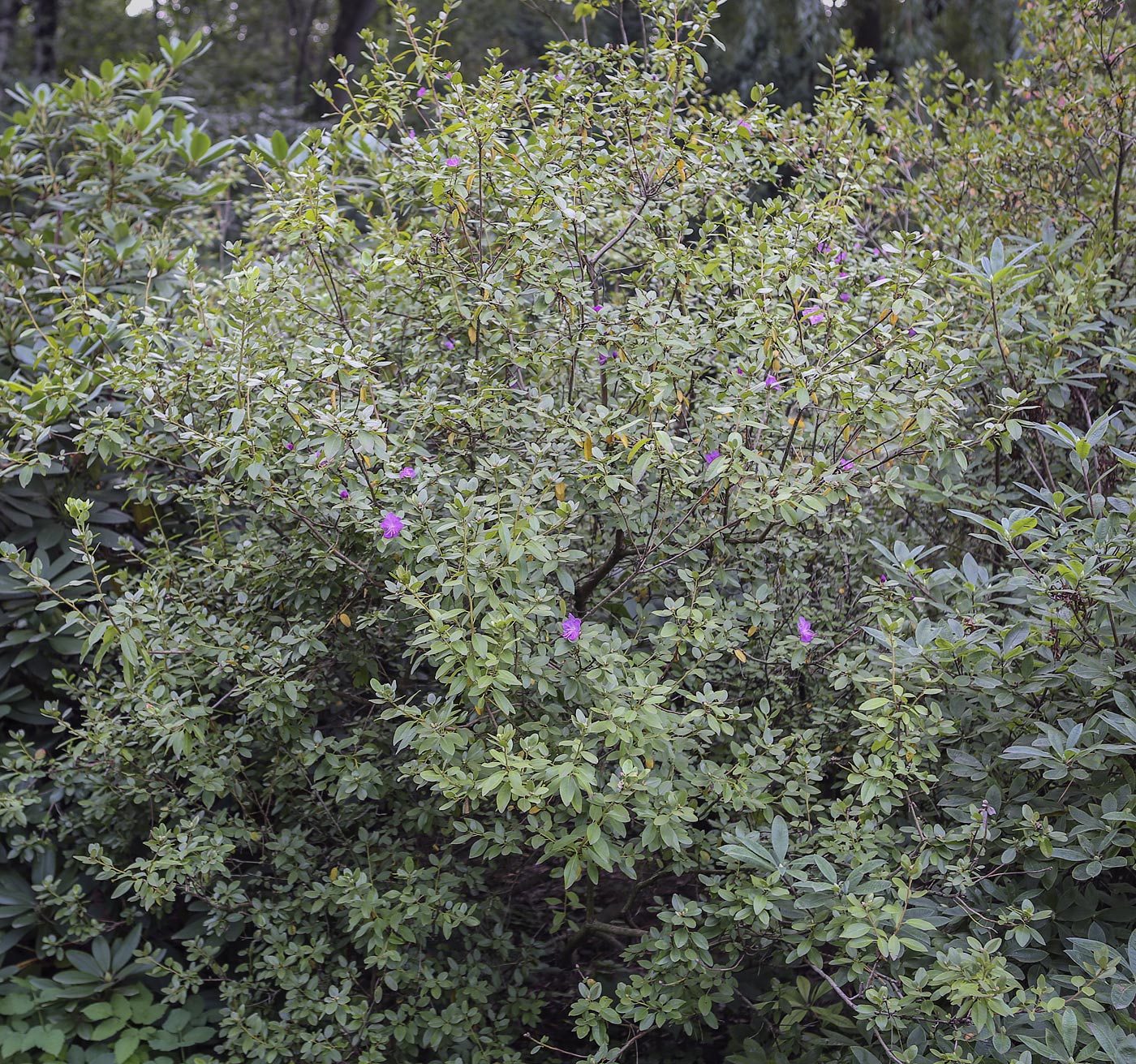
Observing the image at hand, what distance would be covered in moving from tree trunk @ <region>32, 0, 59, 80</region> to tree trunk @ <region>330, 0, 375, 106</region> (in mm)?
2968

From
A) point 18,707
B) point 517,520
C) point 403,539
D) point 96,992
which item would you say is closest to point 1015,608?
point 517,520

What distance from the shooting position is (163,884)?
2.29 m

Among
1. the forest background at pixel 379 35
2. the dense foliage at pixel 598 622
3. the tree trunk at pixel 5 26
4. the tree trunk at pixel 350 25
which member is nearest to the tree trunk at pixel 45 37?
the forest background at pixel 379 35

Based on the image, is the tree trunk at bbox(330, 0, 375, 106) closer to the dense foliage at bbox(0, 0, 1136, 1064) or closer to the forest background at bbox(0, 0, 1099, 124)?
the forest background at bbox(0, 0, 1099, 124)

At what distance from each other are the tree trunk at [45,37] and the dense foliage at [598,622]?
9.74m

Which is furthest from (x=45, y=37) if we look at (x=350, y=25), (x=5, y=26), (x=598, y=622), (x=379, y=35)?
(x=598, y=622)

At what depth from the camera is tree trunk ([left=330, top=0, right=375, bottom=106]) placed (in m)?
10.9

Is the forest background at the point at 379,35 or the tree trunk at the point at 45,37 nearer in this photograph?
the forest background at the point at 379,35

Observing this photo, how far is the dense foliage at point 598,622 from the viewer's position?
6.23 feet

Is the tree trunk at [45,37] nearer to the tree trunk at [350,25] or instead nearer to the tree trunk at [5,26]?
the tree trunk at [5,26]

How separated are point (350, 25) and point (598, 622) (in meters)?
10.7

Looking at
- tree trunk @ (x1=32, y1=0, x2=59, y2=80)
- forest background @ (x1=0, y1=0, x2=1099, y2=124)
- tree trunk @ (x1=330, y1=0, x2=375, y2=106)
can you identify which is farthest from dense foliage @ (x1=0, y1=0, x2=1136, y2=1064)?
tree trunk @ (x1=32, y1=0, x2=59, y2=80)

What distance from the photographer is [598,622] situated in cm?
233

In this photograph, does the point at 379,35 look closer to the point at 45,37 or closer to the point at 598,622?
the point at 45,37
